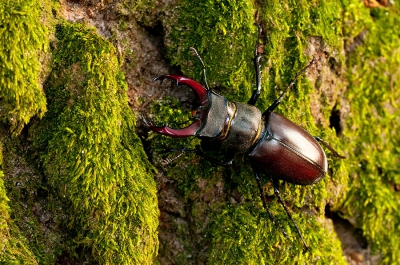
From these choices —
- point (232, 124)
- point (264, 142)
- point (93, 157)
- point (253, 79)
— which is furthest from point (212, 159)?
point (93, 157)

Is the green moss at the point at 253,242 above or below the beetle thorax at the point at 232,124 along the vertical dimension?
below

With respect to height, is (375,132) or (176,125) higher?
(375,132)

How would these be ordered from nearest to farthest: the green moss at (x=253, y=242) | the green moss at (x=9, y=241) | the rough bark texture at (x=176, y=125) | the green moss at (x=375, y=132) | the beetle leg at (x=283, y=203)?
1. the green moss at (x=9, y=241)
2. the rough bark texture at (x=176, y=125)
3. the green moss at (x=253, y=242)
4. the beetle leg at (x=283, y=203)
5. the green moss at (x=375, y=132)

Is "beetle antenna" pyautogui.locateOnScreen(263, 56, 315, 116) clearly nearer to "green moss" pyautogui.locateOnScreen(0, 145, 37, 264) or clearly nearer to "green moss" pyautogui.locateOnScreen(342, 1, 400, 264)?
"green moss" pyautogui.locateOnScreen(342, 1, 400, 264)

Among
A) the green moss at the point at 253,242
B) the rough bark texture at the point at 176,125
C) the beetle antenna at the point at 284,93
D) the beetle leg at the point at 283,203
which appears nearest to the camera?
the rough bark texture at the point at 176,125

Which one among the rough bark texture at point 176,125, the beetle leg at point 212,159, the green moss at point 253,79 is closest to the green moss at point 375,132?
the rough bark texture at point 176,125

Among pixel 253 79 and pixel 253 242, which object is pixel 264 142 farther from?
pixel 253 242

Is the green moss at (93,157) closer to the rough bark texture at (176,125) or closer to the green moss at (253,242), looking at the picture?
the rough bark texture at (176,125)
